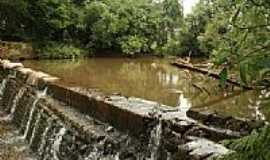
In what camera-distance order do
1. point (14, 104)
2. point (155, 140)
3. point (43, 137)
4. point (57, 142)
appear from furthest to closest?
point (14, 104), point (43, 137), point (57, 142), point (155, 140)

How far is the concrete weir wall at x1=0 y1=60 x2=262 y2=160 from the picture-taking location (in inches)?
221

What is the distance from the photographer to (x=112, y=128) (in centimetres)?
695

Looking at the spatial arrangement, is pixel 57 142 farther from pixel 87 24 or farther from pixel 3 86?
pixel 87 24

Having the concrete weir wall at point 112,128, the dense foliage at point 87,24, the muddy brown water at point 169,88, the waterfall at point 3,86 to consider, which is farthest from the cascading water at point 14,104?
the dense foliage at point 87,24

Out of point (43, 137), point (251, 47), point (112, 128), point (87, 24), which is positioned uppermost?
point (251, 47)

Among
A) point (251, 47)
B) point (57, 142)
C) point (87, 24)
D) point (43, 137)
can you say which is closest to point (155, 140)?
point (57, 142)

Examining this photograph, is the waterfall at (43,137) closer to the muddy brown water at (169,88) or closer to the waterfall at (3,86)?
the muddy brown water at (169,88)

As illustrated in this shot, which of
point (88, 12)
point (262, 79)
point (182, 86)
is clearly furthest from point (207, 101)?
point (88, 12)

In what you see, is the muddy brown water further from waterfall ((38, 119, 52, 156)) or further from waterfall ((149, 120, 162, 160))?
waterfall ((149, 120, 162, 160))

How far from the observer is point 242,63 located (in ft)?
4.20

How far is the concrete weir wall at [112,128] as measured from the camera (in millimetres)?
5605

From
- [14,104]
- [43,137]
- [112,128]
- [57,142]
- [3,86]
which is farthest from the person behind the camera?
[3,86]

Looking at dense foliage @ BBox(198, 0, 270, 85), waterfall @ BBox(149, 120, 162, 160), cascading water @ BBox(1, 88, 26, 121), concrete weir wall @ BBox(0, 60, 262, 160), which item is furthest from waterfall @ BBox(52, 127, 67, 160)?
dense foliage @ BBox(198, 0, 270, 85)

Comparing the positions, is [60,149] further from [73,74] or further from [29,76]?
[73,74]
